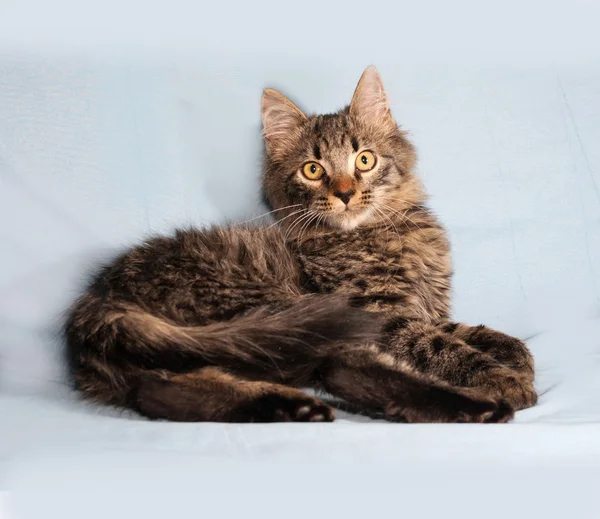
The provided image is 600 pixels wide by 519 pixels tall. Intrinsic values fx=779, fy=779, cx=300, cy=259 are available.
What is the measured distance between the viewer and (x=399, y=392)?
2264mm

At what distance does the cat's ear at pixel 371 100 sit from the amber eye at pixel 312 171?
296 mm

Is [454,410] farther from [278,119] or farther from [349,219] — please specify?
[278,119]

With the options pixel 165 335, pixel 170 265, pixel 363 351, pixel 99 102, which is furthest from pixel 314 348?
pixel 99 102

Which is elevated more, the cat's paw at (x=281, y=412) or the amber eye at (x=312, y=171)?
the amber eye at (x=312, y=171)

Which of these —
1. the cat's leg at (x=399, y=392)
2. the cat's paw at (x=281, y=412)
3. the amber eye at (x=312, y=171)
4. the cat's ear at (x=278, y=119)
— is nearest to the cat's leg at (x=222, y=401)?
the cat's paw at (x=281, y=412)

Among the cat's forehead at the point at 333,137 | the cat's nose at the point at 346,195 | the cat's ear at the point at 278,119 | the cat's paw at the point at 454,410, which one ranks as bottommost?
the cat's paw at the point at 454,410

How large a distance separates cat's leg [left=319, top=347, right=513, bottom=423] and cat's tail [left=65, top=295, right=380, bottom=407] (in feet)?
0.24

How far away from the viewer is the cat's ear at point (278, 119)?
3236 mm

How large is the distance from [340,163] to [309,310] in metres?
0.72

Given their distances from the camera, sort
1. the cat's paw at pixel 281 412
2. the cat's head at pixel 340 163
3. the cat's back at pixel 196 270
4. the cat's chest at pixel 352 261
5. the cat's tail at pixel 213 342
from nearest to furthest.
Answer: the cat's paw at pixel 281 412, the cat's tail at pixel 213 342, the cat's back at pixel 196 270, the cat's chest at pixel 352 261, the cat's head at pixel 340 163

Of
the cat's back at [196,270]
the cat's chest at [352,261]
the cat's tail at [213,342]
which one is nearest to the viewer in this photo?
the cat's tail at [213,342]

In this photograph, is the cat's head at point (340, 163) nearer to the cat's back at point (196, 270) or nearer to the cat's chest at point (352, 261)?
the cat's chest at point (352, 261)

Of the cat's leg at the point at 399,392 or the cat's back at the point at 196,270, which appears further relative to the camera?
the cat's back at the point at 196,270

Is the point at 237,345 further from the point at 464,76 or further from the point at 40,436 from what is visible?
the point at 464,76
